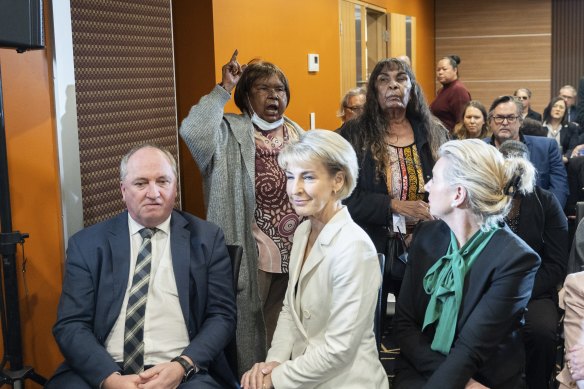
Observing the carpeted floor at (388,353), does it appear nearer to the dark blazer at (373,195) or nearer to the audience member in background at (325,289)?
the dark blazer at (373,195)

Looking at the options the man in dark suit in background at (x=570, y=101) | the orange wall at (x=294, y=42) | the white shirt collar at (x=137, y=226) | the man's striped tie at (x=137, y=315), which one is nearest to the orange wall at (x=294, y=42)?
the orange wall at (x=294, y=42)

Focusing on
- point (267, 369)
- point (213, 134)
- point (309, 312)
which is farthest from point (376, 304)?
point (213, 134)

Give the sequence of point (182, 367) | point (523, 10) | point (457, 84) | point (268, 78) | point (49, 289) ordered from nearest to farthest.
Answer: point (182, 367)
point (49, 289)
point (268, 78)
point (457, 84)
point (523, 10)

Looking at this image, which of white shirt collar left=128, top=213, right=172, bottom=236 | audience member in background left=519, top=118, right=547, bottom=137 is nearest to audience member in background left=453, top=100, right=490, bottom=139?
audience member in background left=519, top=118, right=547, bottom=137

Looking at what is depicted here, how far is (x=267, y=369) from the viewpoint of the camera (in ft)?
7.48

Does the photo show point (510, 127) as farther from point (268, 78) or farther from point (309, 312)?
point (309, 312)

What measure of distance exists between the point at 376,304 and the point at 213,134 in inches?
44.0

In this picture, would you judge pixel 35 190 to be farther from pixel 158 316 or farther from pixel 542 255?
pixel 542 255

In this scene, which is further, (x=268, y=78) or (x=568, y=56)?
(x=568, y=56)

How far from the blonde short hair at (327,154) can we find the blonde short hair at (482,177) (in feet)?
1.01

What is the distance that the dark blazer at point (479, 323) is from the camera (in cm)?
217

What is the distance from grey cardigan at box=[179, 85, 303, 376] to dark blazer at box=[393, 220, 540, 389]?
916 millimetres

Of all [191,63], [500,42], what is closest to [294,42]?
[191,63]

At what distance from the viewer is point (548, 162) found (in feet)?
13.6
